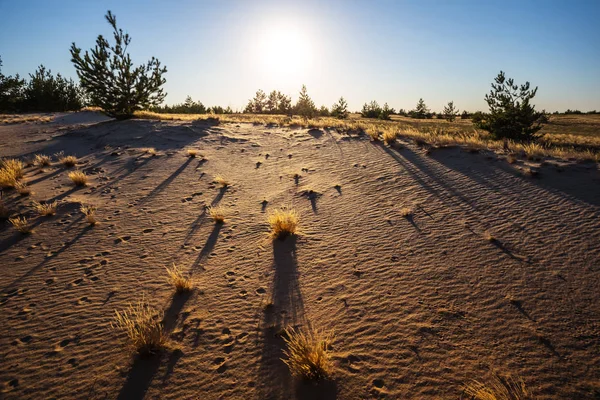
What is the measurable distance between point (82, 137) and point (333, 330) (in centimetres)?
1750

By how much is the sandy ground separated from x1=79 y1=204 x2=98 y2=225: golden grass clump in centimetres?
19

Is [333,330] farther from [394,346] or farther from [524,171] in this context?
[524,171]

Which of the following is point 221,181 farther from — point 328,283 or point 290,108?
point 290,108

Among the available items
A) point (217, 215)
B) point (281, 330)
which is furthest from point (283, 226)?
point (281, 330)

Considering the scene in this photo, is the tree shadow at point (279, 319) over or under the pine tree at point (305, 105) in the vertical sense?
under

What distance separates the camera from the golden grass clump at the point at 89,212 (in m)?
7.18

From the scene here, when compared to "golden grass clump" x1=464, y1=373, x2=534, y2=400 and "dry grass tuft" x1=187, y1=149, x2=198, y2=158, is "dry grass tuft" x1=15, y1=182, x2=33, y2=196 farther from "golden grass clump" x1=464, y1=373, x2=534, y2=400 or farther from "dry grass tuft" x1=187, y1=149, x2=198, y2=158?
"golden grass clump" x1=464, y1=373, x2=534, y2=400

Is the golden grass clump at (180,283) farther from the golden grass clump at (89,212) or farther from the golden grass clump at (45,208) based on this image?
the golden grass clump at (45,208)

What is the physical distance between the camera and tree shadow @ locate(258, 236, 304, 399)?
3.36 meters

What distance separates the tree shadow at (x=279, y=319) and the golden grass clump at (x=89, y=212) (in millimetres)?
4758

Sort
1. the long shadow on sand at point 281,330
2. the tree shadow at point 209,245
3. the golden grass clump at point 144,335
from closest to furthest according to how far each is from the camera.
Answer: the long shadow on sand at point 281,330, the golden grass clump at point 144,335, the tree shadow at point 209,245

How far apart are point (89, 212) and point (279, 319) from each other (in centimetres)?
658

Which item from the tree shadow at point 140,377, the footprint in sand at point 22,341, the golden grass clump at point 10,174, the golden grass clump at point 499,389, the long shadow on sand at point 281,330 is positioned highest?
the golden grass clump at point 10,174

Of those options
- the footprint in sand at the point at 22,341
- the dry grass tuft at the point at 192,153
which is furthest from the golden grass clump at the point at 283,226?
the dry grass tuft at the point at 192,153
